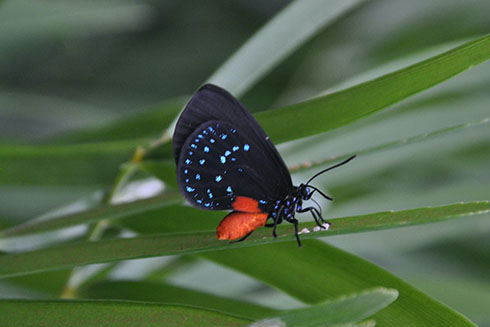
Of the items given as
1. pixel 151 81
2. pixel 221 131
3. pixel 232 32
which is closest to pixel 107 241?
pixel 221 131

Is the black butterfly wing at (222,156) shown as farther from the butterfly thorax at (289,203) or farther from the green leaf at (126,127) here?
the green leaf at (126,127)

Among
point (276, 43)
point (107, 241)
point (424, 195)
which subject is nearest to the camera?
point (107, 241)

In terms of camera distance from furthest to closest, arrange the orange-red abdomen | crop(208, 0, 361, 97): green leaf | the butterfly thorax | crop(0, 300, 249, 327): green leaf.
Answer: crop(208, 0, 361, 97): green leaf
the butterfly thorax
the orange-red abdomen
crop(0, 300, 249, 327): green leaf

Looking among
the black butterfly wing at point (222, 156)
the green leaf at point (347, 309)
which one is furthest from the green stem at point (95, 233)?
Result: the green leaf at point (347, 309)

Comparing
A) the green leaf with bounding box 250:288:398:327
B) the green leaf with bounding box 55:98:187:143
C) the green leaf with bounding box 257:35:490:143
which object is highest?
the green leaf with bounding box 55:98:187:143

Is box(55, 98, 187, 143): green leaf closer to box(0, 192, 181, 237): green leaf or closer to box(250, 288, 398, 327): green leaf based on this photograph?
box(0, 192, 181, 237): green leaf

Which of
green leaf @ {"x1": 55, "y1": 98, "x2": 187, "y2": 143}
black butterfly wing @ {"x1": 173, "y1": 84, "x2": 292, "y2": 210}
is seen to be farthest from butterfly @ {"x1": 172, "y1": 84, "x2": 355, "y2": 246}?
green leaf @ {"x1": 55, "y1": 98, "x2": 187, "y2": 143}

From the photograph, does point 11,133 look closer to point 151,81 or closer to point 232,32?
point 151,81
